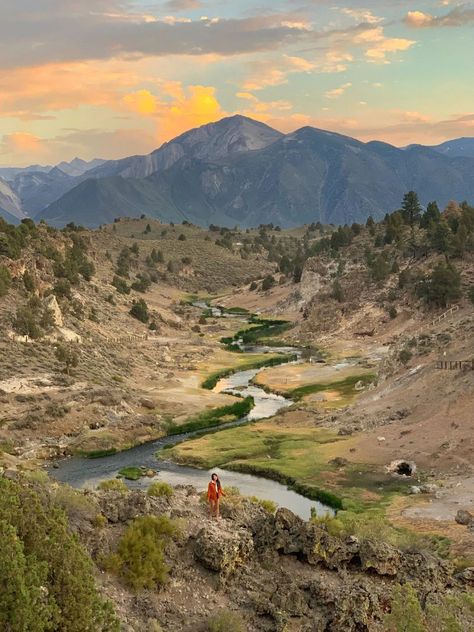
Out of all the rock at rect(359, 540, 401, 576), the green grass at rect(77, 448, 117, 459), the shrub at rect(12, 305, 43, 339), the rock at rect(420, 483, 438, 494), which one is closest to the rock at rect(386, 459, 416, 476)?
the rock at rect(420, 483, 438, 494)

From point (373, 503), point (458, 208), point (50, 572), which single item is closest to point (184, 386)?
point (373, 503)

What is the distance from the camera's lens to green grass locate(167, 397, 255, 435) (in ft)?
252

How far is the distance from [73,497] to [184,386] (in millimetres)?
66264

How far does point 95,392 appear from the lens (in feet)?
265

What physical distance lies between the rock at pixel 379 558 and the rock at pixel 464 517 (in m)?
15.2

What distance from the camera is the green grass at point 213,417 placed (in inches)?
3019

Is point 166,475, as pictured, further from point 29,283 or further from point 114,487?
point 29,283

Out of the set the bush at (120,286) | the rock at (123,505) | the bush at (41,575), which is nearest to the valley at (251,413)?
the rock at (123,505)

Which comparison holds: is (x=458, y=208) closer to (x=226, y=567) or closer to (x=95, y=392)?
(x=95, y=392)

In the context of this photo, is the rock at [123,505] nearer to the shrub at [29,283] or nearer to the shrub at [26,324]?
the shrub at [26,324]

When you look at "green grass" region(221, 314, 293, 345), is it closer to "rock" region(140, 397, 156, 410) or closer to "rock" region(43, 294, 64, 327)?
"rock" region(43, 294, 64, 327)

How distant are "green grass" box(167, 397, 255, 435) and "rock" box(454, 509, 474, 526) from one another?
35.9 meters

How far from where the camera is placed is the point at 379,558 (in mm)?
31297

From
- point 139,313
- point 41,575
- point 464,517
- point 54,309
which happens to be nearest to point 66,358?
point 54,309
